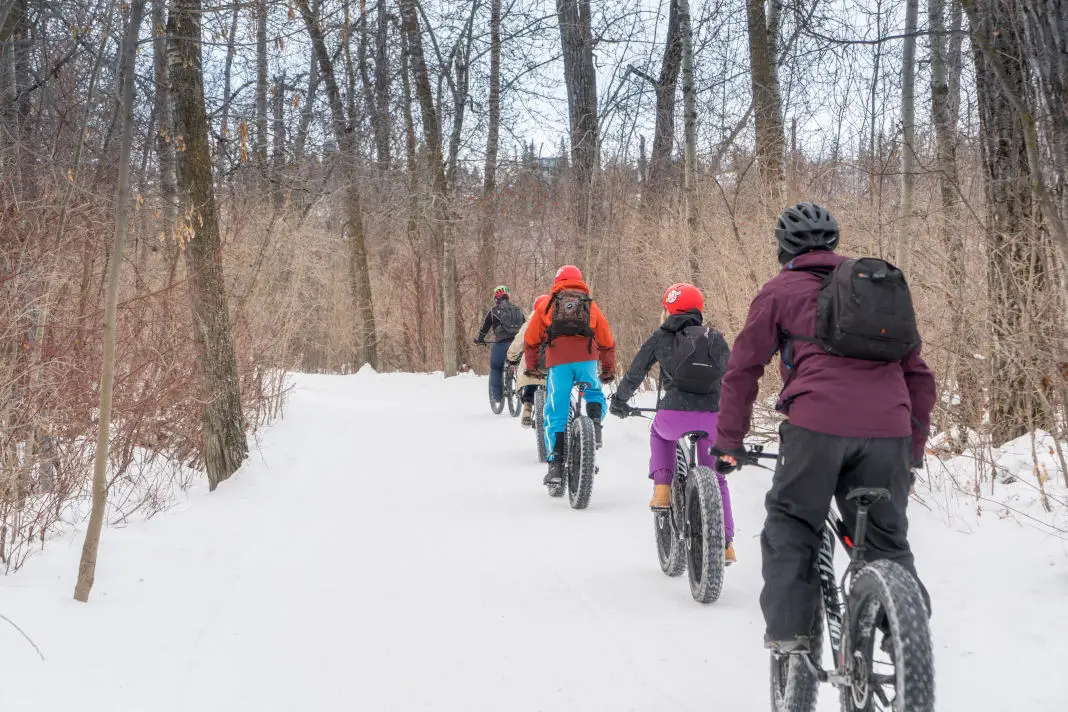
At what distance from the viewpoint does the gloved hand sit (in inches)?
145

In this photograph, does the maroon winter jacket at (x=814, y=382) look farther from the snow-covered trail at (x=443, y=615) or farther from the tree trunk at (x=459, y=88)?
the tree trunk at (x=459, y=88)

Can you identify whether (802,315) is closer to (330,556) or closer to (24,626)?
(24,626)

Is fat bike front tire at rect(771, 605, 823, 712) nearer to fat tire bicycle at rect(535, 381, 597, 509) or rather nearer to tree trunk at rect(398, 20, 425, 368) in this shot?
fat tire bicycle at rect(535, 381, 597, 509)

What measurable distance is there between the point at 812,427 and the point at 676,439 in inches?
109

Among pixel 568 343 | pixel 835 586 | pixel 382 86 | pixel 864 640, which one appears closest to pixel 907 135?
pixel 568 343

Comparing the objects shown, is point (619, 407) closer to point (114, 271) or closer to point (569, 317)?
point (569, 317)

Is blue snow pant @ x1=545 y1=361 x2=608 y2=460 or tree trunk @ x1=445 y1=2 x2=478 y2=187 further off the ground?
tree trunk @ x1=445 y1=2 x2=478 y2=187

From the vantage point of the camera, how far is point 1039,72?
5.30 m

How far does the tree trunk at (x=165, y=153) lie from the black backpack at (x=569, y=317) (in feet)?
10.6

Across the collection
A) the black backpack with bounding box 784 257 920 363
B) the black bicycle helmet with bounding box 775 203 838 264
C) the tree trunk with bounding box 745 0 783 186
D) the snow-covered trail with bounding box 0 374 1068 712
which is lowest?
the snow-covered trail with bounding box 0 374 1068 712

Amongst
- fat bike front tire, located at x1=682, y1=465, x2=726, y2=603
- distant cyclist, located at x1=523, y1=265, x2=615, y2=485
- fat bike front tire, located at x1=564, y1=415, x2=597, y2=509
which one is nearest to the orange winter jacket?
distant cyclist, located at x1=523, y1=265, x2=615, y2=485

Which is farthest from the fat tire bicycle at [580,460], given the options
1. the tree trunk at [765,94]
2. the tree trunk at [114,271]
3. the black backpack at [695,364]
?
the tree trunk at [765,94]

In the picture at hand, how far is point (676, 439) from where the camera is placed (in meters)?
6.03

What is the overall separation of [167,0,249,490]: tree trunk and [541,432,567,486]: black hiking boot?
3.04 metres
